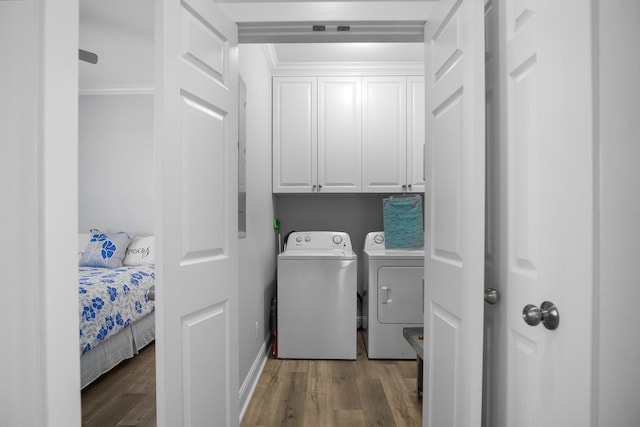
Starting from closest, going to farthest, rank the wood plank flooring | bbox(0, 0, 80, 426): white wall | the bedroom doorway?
bbox(0, 0, 80, 426): white wall, the wood plank flooring, the bedroom doorway

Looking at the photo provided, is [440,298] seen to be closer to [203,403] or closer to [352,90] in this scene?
[203,403]

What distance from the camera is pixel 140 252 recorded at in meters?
3.80

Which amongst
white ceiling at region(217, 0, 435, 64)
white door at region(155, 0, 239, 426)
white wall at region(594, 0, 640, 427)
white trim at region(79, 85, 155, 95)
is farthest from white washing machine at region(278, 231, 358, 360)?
white trim at region(79, 85, 155, 95)

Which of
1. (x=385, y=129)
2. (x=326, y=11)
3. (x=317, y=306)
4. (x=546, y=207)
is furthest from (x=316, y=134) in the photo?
(x=546, y=207)

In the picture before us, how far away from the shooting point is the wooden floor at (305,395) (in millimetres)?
2068

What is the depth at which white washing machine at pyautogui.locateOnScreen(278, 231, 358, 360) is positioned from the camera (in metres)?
2.98

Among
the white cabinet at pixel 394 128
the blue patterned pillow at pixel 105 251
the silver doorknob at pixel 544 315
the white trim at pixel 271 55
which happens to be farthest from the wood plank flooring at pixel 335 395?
the white trim at pixel 271 55

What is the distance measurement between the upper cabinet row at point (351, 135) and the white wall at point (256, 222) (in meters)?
0.25

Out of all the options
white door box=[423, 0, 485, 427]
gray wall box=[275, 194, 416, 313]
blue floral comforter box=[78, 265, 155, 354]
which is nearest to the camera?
white door box=[423, 0, 485, 427]

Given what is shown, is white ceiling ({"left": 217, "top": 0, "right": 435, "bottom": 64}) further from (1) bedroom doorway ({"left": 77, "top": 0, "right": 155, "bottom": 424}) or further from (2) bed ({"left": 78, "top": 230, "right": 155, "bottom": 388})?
(2) bed ({"left": 78, "top": 230, "right": 155, "bottom": 388})

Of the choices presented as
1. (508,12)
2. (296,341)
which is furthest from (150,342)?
(508,12)

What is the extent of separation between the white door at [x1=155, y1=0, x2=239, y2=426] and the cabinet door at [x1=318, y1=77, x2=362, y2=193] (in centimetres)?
196

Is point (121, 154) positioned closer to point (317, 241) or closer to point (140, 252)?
point (140, 252)

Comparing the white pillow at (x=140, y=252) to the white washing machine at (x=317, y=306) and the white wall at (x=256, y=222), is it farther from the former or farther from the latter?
the white washing machine at (x=317, y=306)
